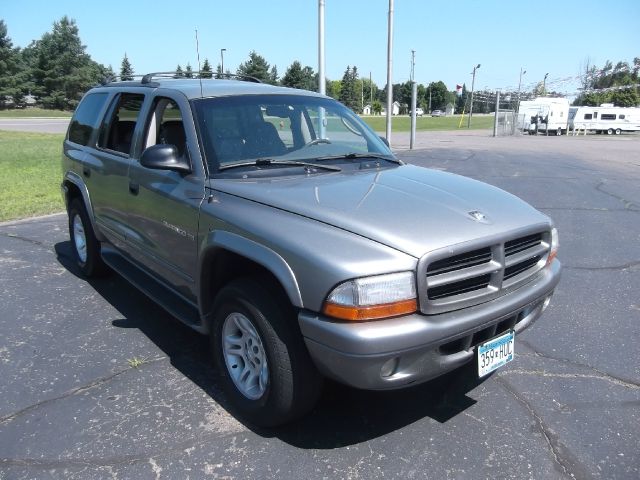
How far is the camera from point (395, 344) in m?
2.37

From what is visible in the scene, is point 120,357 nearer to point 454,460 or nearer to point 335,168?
point 335,168

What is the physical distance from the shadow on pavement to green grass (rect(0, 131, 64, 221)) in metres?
5.76

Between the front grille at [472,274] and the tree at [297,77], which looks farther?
the tree at [297,77]

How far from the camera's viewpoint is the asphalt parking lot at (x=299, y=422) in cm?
268

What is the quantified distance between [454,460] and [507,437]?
0.38 meters

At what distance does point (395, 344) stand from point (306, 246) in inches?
23.4

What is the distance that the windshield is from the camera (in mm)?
3461

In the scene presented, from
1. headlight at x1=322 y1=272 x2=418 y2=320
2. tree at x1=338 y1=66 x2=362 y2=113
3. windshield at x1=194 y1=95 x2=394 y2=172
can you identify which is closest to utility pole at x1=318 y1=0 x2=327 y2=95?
windshield at x1=194 y1=95 x2=394 y2=172

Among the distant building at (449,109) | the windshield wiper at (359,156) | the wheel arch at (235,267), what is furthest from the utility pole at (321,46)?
the distant building at (449,109)

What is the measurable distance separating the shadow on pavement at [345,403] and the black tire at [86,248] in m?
1.26

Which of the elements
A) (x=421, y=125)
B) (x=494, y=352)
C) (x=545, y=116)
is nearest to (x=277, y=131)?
(x=494, y=352)

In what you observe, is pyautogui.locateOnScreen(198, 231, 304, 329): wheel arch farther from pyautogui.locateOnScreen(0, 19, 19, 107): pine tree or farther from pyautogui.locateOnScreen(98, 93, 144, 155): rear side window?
pyautogui.locateOnScreen(0, 19, 19, 107): pine tree

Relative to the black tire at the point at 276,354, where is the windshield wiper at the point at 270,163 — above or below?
above

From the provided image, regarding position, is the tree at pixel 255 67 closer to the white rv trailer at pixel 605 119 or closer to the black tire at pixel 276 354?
the white rv trailer at pixel 605 119
